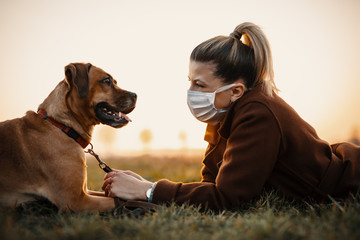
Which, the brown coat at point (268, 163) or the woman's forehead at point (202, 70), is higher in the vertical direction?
the woman's forehead at point (202, 70)

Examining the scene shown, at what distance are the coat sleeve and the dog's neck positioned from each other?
1.48m

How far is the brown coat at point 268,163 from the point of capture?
2.67 m

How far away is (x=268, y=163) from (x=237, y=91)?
2.98 ft

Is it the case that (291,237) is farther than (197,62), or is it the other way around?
(197,62)

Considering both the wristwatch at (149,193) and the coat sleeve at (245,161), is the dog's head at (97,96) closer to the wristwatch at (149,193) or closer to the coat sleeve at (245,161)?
the wristwatch at (149,193)

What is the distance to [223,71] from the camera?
10.3ft

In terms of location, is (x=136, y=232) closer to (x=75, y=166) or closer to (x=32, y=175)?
(x=75, y=166)

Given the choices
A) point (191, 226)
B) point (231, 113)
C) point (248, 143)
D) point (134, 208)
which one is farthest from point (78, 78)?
point (191, 226)

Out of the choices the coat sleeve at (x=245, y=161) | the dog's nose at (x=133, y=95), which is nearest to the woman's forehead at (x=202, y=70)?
the coat sleeve at (x=245, y=161)

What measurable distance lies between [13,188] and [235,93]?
8.30 ft

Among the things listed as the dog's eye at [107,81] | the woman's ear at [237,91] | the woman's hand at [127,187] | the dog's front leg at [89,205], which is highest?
the dog's eye at [107,81]

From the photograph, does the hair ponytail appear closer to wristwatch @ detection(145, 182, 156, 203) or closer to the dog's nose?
wristwatch @ detection(145, 182, 156, 203)

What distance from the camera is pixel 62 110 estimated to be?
11.0 ft

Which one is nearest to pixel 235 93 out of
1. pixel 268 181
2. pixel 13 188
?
pixel 268 181
